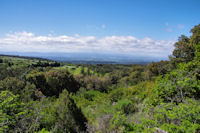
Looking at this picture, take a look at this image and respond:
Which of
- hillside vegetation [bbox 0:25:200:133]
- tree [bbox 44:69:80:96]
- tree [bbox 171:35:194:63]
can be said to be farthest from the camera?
tree [bbox 44:69:80:96]

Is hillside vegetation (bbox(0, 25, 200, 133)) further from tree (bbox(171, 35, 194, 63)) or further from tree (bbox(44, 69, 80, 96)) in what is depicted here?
tree (bbox(44, 69, 80, 96))

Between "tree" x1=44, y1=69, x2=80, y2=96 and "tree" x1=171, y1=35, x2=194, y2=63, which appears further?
"tree" x1=44, y1=69, x2=80, y2=96

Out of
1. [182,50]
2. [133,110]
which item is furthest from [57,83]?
[182,50]

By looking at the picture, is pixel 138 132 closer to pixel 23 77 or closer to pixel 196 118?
pixel 196 118

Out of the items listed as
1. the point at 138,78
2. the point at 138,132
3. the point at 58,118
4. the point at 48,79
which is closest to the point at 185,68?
the point at 138,132

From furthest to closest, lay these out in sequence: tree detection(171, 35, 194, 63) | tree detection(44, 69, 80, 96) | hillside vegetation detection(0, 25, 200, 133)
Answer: tree detection(44, 69, 80, 96) < tree detection(171, 35, 194, 63) < hillside vegetation detection(0, 25, 200, 133)

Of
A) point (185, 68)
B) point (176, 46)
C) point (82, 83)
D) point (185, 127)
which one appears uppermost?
point (176, 46)

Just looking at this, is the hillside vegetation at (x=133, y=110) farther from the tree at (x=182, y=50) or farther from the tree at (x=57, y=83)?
the tree at (x=57, y=83)

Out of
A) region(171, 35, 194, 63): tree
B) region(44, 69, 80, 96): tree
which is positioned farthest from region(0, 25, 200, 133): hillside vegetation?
region(44, 69, 80, 96): tree

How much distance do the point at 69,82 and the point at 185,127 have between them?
45178 mm

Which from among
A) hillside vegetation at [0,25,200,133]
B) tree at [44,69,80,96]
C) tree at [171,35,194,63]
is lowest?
tree at [44,69,80,96]

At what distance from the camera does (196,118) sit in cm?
328

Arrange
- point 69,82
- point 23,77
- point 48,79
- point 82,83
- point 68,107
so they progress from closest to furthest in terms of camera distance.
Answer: point 68,107, point 23,77, point 48,79, point 69,82, point 82,83

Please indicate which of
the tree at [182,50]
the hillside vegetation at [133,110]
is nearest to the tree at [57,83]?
the hillside vegetation at [133,110]
